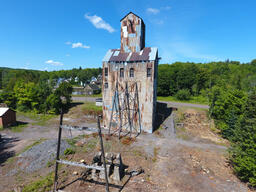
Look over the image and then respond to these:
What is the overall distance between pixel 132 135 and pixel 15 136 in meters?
17.3

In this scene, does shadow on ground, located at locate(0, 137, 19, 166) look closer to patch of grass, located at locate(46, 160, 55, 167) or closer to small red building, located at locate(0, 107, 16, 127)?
small red building, located at locate(0, 107, 16, 127)

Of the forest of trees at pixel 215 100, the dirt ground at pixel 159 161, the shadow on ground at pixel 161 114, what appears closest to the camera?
the dirt ground at pixel 159 161

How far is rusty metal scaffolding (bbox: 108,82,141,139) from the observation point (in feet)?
65.2

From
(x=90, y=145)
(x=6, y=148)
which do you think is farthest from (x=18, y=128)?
(x=90, y=145)

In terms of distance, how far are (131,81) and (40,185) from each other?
50.1ft

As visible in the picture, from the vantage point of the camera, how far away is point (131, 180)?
10.3m

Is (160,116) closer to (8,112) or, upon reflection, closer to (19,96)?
(8,112)

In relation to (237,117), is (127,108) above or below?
above

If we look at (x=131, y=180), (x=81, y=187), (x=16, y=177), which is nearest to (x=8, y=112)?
(x=16, y=177)

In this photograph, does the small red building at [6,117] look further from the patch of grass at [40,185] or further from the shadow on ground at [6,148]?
the patch of grass at [40,185]

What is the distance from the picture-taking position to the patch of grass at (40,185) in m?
9.13

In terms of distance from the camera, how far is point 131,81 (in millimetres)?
19750

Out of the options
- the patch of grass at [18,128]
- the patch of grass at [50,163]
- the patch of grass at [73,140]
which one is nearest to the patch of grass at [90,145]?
the patch of grass at [73,140]

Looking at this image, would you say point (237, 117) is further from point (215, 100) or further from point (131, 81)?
point (131, 81)
